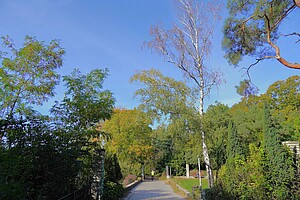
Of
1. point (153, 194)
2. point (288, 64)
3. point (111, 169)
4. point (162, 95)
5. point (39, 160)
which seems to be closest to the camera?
point (39, 160)

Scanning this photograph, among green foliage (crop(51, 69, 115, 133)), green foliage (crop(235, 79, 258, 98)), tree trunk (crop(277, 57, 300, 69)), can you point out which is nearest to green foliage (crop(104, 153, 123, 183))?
green foliage (crop(51, 69, 115, 133))

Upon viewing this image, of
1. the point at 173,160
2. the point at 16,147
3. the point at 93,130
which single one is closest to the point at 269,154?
the point at 93,130

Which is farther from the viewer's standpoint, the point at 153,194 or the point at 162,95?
the point at 153,194

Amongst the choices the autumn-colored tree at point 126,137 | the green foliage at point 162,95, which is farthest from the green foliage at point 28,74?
the autumn-colored tree at point 126,137

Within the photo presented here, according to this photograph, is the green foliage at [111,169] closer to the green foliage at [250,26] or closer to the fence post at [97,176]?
the fence post at [97,176]

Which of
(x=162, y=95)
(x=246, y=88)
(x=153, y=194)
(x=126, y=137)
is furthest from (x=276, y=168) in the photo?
(x=126, y=137)

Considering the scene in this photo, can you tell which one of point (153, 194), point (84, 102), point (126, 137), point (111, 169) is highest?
point (126, 137)

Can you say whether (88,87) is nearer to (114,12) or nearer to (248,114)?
(114,12)

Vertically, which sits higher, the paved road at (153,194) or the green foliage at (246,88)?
the green foliage at (246,88)

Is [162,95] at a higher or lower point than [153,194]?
higher

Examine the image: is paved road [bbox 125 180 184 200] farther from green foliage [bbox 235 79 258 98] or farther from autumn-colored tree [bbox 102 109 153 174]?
autumn-colored tree [bbox 102 109 153 174]

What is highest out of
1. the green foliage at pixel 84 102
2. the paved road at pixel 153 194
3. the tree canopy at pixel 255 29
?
the tree canopy at pixel 255 29

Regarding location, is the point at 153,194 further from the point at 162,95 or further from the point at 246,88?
the point at 246,88

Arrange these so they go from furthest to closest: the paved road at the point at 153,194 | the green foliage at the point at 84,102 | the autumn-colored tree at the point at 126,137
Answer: the autumn-colored tree at the point at 126,137, the paved road at the point at 153,194, the green foliage at the point at 84,102
